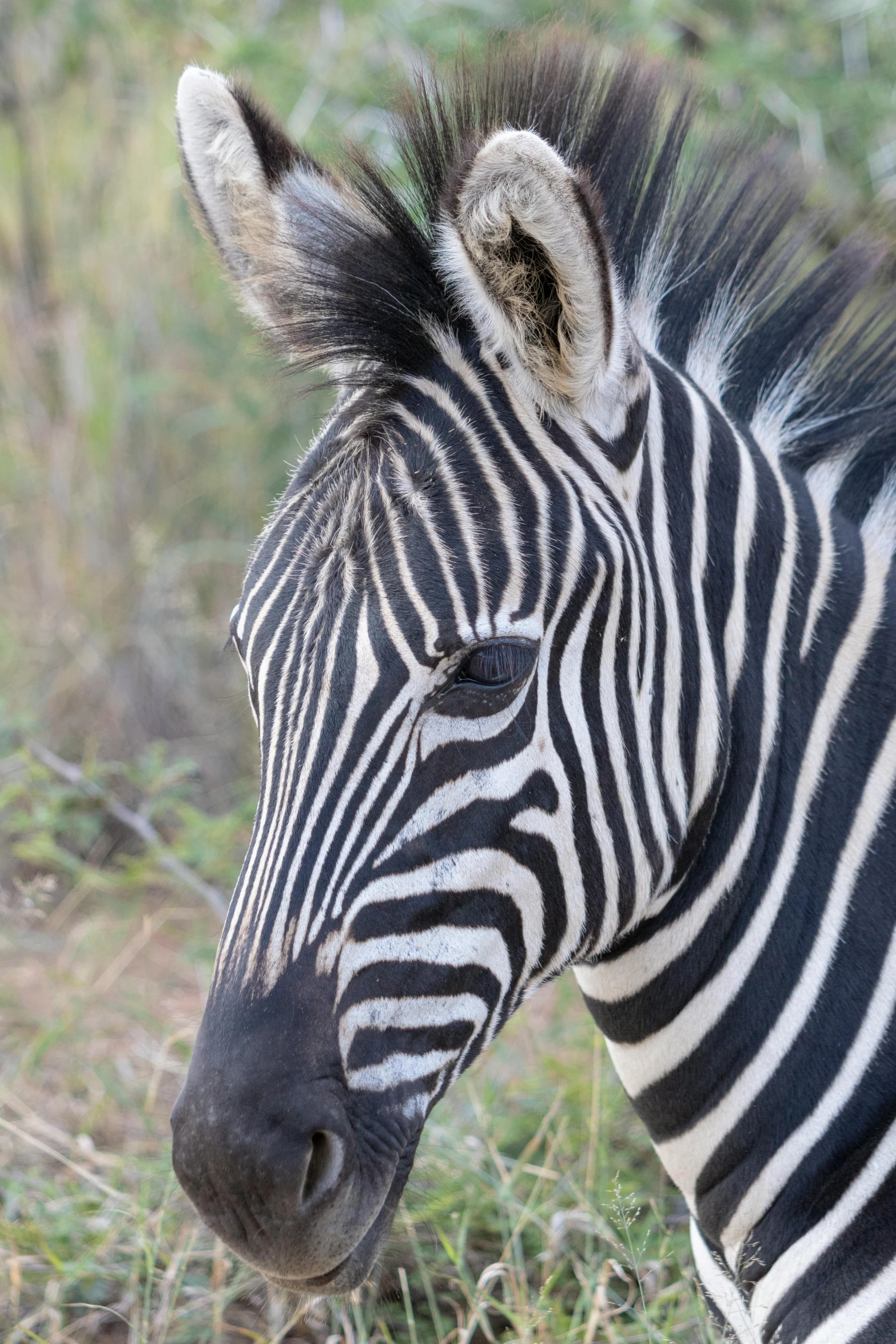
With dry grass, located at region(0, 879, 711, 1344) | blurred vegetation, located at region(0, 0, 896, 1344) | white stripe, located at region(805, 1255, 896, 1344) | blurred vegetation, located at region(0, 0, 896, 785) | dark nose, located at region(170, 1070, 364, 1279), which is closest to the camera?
dark nose, located at region(170, 1070, 364, 1279)

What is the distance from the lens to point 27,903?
10.6ft

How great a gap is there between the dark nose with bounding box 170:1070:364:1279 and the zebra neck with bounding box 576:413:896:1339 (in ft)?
2.53

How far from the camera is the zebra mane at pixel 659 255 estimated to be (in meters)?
2.04

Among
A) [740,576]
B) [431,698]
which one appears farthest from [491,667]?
[740,576]

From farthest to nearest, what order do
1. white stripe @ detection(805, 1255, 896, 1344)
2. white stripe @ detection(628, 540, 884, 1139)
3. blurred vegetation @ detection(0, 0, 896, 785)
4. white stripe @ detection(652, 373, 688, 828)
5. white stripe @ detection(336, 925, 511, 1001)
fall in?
blurred vegetation @ detection(0, 0, 896, 785)
white stripe @ detection(628, 540, 884, 1139)
white stripe @ detection(652, 373, 688, 828)
white stripe @ detection(805, 1255, 896, 1344)
white stripe @ detection(336, 925, 511, 1001)

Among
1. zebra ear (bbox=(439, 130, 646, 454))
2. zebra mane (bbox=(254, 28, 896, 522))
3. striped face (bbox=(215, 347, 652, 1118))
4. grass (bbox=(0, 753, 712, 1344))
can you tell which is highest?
zebra mane (bbox=(254, 28, 896, 522))

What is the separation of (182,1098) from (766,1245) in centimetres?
117

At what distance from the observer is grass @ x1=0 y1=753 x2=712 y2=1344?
116 inches

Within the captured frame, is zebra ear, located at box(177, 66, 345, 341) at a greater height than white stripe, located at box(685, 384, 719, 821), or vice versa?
zebra ear, located at box(177, 66, 345, 341)

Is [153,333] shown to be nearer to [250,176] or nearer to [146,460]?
[146,460]

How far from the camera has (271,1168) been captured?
1.68 m

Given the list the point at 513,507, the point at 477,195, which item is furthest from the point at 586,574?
the point at 477,195

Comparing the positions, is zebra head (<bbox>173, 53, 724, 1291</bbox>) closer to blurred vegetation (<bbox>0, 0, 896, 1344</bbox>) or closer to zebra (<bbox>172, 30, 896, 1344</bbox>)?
zebra (<bbox>172, 30, 896, 1344</bbox>)

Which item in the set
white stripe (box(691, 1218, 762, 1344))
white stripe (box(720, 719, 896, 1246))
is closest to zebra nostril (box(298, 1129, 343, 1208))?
white stripe (box(720, 719, 896, 1246))
